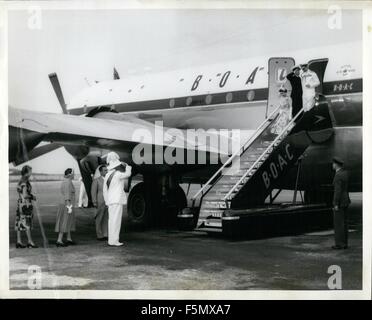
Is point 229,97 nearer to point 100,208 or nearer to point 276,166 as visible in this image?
point 276,166

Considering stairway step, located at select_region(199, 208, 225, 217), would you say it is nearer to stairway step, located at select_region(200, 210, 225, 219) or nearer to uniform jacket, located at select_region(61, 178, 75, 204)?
stairway step, located at select_region(200, 210, 225, 219)

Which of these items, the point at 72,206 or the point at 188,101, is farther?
the point at 188,101

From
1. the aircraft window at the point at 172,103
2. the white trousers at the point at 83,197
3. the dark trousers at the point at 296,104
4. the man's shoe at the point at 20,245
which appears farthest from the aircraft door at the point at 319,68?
the man's shoe at the point at 20,245

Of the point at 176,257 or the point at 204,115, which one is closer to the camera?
the point at 176,257

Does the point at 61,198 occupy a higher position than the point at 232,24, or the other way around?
the point at 232,24

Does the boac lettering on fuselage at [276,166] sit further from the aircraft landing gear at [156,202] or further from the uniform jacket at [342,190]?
the aircraft landing gear at [156,202]

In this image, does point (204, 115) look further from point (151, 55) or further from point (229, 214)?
point (229, 214)

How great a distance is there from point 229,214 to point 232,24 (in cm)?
352

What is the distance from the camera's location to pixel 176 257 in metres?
10.2

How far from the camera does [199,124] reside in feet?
43.2

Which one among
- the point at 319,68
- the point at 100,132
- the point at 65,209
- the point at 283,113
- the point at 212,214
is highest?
the point at 319,68

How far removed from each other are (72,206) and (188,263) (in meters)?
2.60

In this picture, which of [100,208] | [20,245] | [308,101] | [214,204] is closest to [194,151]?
[214,204]

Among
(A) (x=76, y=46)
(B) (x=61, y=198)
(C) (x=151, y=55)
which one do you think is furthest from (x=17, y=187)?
(C) (x=151, y=55)
